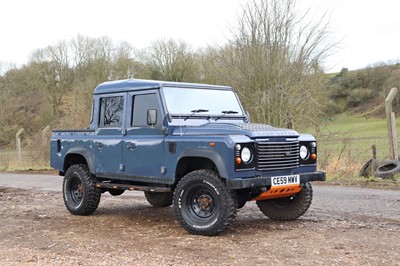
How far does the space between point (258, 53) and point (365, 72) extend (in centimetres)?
2946

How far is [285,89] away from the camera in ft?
49.5

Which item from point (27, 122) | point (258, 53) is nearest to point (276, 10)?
point (258, 53)

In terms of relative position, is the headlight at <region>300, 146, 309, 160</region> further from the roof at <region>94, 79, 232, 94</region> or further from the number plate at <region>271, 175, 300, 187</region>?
the roof at <region>94, 79, 232, 94</region>

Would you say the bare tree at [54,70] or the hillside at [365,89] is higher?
the bare tree at [54,70]

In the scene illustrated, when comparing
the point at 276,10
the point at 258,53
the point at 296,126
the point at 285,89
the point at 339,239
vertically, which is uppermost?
the point at 276,10

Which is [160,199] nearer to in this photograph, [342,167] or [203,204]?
[203,204]

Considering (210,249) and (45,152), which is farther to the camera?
(45,152)

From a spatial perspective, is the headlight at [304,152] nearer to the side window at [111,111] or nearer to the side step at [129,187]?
the side step at [129,187]

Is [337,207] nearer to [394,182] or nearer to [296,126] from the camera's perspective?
[394,182]

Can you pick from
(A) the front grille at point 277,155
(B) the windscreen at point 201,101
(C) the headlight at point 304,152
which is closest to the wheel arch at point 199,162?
(A) the front grille at point 277,155

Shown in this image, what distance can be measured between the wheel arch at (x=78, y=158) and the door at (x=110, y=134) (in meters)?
0.16

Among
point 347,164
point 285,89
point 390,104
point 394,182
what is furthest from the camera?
point 285,89

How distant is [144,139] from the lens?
24.2 ft

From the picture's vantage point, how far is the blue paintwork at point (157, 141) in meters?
6.32
